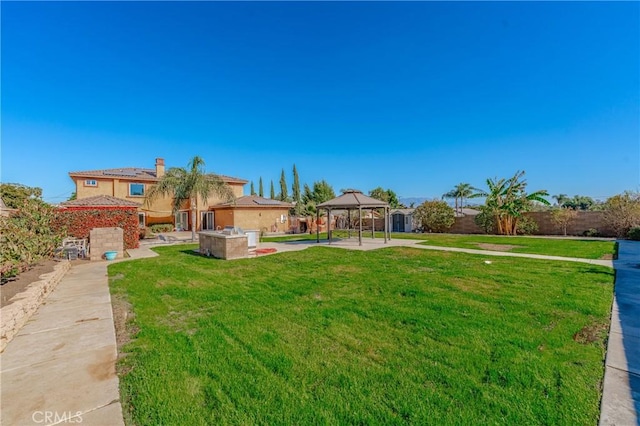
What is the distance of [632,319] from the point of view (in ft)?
16.3

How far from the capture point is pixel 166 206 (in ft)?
102

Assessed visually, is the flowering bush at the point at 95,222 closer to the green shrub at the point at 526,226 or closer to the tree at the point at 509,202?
the tree at the point at 509,202

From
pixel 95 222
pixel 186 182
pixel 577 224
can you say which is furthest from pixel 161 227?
pixel 577 224

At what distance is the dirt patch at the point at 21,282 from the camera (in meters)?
5.52

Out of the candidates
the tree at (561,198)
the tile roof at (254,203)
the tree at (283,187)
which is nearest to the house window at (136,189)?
the tile roof at (254,203)

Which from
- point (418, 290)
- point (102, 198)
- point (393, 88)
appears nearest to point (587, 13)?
point (393, 88)

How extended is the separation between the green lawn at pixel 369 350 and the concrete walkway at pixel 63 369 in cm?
25

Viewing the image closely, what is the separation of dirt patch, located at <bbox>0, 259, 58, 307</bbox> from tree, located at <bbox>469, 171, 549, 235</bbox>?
28.4 m

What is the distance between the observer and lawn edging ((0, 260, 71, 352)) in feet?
14.7

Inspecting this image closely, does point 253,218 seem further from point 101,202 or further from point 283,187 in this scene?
point 283,187

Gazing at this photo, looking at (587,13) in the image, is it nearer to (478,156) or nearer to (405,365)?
(405,365)

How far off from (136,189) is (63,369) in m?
31.6

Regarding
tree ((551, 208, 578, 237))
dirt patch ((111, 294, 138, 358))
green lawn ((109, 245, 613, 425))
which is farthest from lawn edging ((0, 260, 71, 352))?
tree ((551, 208, 578, 237))

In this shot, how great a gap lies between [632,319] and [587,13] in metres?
15.8
